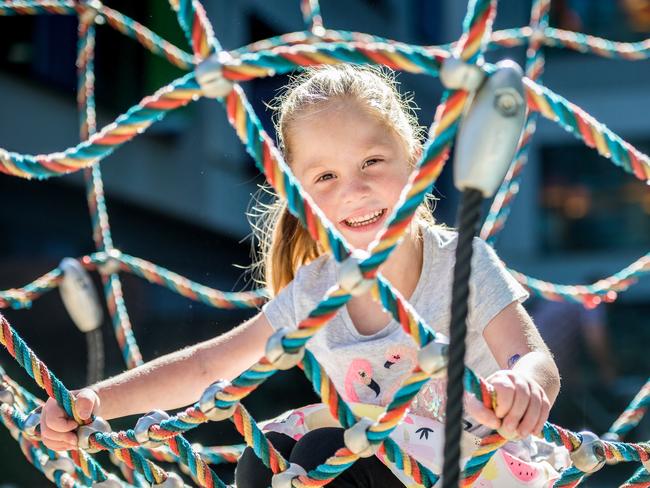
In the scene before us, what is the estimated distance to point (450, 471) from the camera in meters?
0.52

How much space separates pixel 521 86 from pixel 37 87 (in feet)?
12.4

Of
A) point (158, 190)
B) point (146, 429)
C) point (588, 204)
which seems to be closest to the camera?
point (146, 429)

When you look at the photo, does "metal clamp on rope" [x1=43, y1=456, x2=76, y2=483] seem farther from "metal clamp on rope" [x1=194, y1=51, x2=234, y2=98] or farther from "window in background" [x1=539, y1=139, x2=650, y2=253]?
"window in background" [x1=539, y1=139, x2=650, y2=253]

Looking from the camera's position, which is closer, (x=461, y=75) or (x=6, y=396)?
(x=461, y=75)

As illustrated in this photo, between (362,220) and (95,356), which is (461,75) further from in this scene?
(95,356)

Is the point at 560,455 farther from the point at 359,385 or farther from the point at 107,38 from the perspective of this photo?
the point at 107,38

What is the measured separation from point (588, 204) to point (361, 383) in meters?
7.24

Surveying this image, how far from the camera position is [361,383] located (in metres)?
0.92

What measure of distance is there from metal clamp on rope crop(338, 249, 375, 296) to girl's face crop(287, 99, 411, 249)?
1.01 ft

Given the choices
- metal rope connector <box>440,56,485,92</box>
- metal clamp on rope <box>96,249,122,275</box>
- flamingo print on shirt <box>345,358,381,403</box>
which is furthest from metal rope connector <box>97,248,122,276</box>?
metal rope connector <box>440,56,485,92</box>

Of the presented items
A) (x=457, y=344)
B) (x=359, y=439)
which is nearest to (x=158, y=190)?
(x=359, y=439)

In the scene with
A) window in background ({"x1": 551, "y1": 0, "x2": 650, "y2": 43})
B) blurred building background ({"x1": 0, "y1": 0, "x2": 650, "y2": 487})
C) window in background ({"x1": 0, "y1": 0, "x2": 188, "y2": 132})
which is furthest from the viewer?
window in background ({"x1": 551, "y1": 0, "x2": 650, "y2": 43})

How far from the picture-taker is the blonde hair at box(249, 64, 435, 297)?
3.14 ft

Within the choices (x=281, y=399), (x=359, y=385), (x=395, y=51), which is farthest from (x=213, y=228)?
(x=395, y=51)
